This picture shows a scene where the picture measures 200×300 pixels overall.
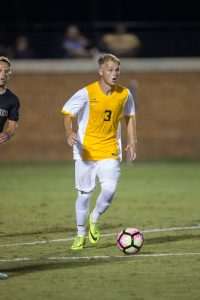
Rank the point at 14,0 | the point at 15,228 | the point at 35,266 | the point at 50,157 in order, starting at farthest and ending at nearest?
the point at 14,0 < the point at 50,157 < the point at 15,228 < the point at 35,266

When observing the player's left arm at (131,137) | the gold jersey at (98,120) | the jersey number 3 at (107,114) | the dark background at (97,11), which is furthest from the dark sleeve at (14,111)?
the dark background at (97,11)

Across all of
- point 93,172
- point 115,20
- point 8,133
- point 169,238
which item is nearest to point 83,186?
point 93,172

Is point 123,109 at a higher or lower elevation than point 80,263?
higher

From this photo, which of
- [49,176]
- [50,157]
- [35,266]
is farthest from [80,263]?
[50,157]

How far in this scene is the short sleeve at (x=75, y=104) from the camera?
1019 centimetres

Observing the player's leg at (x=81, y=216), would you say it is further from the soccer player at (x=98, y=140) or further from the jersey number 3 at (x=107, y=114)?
the jersey number 3 at (x=107, y=114)

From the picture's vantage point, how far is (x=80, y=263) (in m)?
9.30

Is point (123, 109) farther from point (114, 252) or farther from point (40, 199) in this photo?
point (40, 199)

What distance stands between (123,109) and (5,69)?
1.46 meters

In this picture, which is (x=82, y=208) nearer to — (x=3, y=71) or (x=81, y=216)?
(x=81, y=216)

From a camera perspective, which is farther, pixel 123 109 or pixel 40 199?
pixel 40 199

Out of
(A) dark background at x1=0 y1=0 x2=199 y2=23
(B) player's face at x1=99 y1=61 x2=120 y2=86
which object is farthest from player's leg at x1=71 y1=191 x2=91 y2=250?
(A) dark background at x1=0 y1=0 x2=199 y2=23

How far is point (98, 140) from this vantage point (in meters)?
10.4

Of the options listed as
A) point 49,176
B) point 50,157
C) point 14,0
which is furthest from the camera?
point 14,0
